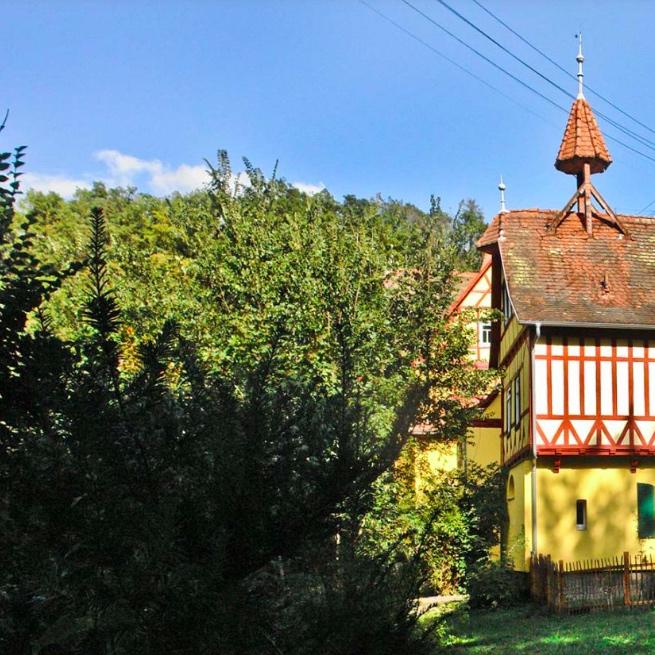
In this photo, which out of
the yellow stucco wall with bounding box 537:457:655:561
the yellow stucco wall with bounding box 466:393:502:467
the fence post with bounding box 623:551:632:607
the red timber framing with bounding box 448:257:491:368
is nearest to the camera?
the fence post with bounding box 623:551:632:607

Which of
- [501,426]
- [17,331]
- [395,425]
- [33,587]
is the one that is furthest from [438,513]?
[501,426]

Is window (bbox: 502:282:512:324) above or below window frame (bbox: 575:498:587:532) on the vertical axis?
above

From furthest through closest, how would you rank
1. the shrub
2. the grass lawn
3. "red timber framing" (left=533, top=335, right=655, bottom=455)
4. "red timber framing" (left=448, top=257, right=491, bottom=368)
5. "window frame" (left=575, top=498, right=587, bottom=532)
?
"red timber framing" (left=448, top=257, right=491, bottom=368) → "red timber framing" (left=533, top=335, right=655, bottom=455) → "window frame" (left=575, top=498, right=587, bottom=532) → the shrub → the grass lawn

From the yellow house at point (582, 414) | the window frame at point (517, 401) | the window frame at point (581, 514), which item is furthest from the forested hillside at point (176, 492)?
the window frame at point (517, 401)

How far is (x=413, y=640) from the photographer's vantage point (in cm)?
237

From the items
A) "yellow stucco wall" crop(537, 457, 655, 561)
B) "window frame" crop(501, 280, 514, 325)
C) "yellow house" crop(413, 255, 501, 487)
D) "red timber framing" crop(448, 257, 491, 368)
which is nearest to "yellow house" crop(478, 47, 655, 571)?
"yellow stucco wall" crop(537, 457, 655, 561)

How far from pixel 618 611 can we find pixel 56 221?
41.2 m

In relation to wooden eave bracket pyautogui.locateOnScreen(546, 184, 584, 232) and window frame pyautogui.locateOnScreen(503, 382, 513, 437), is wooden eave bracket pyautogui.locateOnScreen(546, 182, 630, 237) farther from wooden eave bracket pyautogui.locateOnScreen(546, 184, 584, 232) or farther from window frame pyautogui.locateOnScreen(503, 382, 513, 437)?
window frame pyautogui.locateOnScreen(503, 382, 513, 437)

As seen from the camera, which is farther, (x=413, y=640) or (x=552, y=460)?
(x=552, y=460)

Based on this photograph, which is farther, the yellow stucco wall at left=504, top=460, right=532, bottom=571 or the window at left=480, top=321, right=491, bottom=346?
the window at left=480, top=321, right=491, bottom=346

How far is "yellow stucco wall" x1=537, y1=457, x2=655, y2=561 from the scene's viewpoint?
22328mm

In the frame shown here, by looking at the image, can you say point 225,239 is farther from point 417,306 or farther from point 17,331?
point 17,331

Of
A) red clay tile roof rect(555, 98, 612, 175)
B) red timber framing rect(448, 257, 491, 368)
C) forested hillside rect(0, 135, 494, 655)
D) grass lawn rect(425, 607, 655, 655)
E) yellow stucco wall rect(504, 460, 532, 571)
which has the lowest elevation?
grass lawn rect(425, 607, 655, 655)

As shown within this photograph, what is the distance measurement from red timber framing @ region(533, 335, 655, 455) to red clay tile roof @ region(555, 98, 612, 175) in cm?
618
